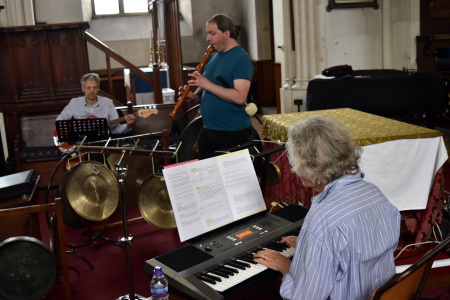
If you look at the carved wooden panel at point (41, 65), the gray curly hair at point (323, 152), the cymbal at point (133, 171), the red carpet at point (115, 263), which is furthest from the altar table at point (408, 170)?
the carved wooden panel at point (41, 65)

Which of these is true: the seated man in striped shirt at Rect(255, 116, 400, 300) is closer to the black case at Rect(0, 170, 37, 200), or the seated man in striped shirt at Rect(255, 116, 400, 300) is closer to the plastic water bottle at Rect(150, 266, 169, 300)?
the plastic water bottle at Rect(150, 266, 169, 300)

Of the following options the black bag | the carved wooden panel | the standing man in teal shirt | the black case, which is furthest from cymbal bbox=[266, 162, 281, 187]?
the black bag

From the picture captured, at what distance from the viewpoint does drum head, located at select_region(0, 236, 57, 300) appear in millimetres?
2949

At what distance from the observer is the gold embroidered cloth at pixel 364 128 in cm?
365

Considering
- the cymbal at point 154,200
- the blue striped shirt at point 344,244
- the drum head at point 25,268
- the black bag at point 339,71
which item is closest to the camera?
the blue striped shirt at point 344,244

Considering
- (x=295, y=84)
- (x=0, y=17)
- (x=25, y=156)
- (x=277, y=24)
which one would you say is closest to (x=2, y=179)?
(x=25, y=156)

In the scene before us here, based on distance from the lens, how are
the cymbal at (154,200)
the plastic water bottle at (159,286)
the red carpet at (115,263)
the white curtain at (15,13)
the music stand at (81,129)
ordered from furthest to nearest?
the white curtain at (15,13), the music stand at (81,129), the cymbal at (154,200), the red carpet at (115,263), the plastic water bottle at (159,286)

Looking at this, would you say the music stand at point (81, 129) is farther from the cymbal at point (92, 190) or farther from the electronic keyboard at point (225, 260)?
the electronic keyboard at point (225, 260)

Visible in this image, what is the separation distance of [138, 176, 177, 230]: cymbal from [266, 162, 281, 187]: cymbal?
32.8 inches

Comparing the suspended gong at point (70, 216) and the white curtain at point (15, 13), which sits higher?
the white curtain at point (15, 13)

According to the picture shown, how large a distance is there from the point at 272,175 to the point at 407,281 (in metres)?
1.53

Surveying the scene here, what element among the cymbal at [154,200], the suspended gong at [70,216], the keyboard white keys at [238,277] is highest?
the keyboard white keys at [238,277]

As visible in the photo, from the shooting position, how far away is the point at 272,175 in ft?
10.7

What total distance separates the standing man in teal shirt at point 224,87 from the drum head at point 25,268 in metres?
1.41
